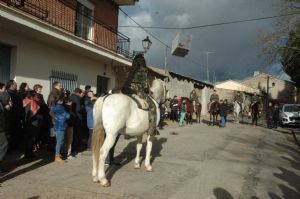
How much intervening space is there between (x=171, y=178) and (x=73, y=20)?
384 inches

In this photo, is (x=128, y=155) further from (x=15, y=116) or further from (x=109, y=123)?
(x=109, y=123)

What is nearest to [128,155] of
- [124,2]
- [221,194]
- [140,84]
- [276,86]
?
[140,84]

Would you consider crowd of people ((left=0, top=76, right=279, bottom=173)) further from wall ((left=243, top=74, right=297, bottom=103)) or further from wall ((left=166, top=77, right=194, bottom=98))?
wall ((left=243, top=74, right=297, bottom=103))

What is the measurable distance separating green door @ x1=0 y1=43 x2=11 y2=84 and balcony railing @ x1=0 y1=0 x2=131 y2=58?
137 centimetres

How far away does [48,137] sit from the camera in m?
10.1

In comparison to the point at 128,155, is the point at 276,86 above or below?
above

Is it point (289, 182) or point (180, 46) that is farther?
point (180, 46)

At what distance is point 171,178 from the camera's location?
7867 millimetres

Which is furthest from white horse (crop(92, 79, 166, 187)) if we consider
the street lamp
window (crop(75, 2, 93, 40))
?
window (crop(75, 2, 93, 40))

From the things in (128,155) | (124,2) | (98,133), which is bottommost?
(128,155)

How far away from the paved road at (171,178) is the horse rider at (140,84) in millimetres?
1254

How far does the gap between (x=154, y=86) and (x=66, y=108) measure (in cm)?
236

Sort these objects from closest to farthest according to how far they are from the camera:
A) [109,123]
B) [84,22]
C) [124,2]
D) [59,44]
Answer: [109,123] < [59,44] < [84,22] < [124,2]

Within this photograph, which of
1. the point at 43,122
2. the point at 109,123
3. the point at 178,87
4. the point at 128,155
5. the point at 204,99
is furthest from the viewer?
the point at 204,99
